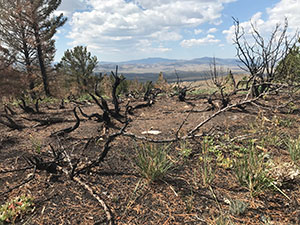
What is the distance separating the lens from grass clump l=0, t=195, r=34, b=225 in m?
1.61

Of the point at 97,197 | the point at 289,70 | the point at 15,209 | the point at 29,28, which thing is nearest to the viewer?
the point at 15,209

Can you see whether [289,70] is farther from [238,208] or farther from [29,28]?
[29,28]

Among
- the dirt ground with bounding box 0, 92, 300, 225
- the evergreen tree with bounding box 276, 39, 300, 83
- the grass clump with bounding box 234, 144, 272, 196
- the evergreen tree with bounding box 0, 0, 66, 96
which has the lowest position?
the dirt ground with bounding box 0, 92, 300, 225

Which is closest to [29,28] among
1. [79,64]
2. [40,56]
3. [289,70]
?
[40,56]

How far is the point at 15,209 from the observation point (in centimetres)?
165

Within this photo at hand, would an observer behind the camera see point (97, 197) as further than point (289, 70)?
No

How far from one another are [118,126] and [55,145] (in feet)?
4.03

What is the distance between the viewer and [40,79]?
1694 centimetres

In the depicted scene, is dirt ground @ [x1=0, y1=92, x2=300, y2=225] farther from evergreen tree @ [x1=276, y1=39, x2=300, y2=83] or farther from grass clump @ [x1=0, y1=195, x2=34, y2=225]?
evergreen tree @ [x1=276, y1=39, x2=300, y2=83]

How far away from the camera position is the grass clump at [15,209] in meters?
1.61

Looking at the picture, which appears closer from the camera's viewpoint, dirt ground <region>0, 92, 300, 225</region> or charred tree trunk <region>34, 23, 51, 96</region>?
dirt ground <region>0, 92, 300, 225</region>

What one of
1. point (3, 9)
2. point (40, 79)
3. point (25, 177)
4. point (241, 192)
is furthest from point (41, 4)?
point (241, 192)

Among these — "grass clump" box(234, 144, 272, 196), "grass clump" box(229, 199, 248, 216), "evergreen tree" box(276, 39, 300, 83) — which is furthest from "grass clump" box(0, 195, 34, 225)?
"evergreen tree" box(276, 39, 300, 83)

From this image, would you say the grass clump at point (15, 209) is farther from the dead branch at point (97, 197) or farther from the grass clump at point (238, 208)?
the grass clump at point (238, 208)
